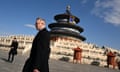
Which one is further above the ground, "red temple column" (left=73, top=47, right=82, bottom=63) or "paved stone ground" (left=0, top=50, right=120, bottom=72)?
"red temple column" (left=73, top=47, right=82, bottom=63)

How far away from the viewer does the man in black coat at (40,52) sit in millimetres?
5617

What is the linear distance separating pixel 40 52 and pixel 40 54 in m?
0.04

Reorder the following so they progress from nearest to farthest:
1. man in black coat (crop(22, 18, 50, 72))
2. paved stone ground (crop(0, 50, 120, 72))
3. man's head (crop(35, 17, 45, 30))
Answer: man in black coat (crop(22, 18, 50, 72)) → man's head (crop(35, 17, 45, 30)) → paved stone ground (crop(0, 50, 120, 72))

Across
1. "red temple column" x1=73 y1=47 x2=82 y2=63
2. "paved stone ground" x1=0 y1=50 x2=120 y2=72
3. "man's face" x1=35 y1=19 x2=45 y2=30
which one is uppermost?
"man's face" x1=35 y1=19 x2=45 y2=30

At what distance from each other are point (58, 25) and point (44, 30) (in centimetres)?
4445

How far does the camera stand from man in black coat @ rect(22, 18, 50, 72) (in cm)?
562

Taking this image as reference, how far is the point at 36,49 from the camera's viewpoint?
5789 millimetres

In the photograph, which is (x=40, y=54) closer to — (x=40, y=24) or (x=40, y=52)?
(x=40, y=52)

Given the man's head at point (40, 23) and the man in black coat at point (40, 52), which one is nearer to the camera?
the man in black coat at point (40, 52)

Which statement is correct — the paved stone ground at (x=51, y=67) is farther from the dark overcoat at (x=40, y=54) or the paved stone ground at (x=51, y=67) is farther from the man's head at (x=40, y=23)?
the man's head at (x=40, y=23)

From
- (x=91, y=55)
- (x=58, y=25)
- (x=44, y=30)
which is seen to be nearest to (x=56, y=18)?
(x=58, y=25)

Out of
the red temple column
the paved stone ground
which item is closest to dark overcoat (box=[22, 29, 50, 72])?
the paved stone ground

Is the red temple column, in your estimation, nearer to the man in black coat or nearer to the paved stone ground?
the paved stone ground

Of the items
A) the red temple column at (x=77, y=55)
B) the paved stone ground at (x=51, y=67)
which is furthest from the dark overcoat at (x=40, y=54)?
the red temple column at (x=77, y=55)
